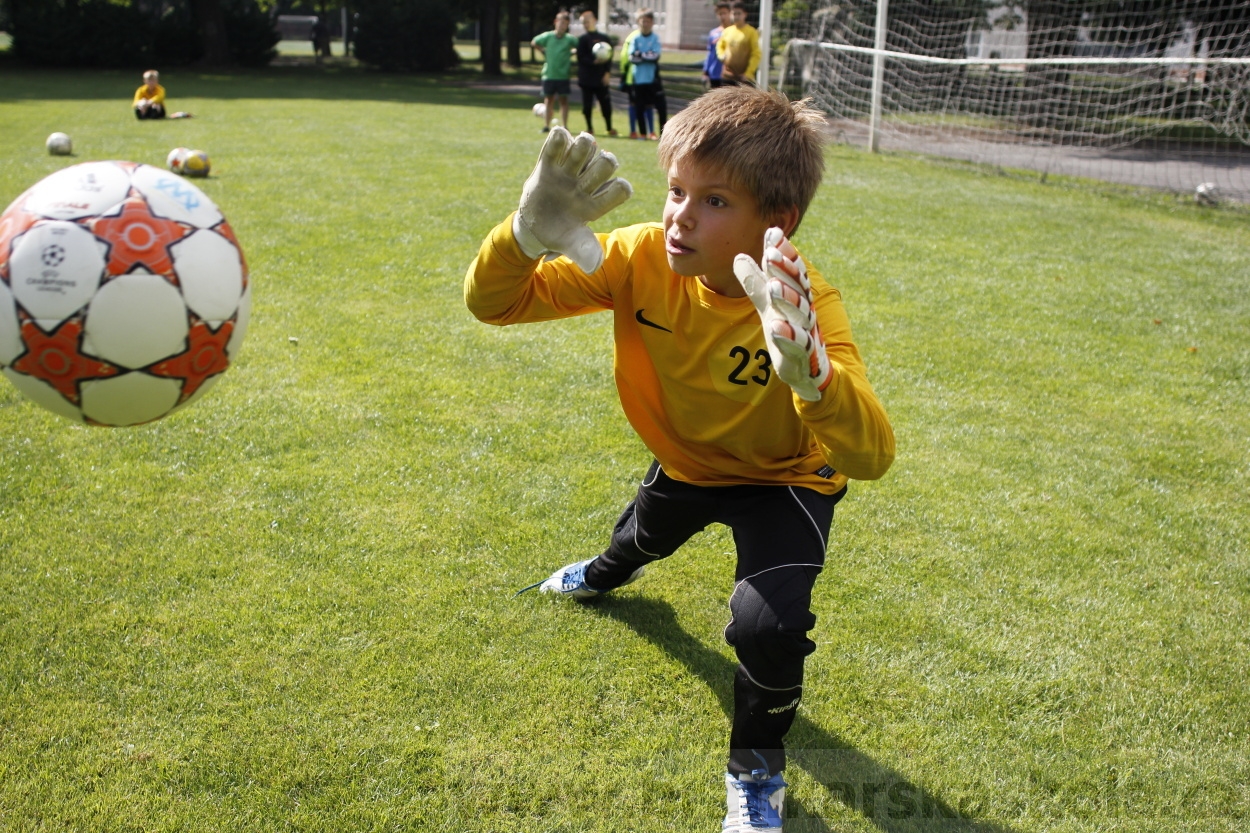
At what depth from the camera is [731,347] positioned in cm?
259

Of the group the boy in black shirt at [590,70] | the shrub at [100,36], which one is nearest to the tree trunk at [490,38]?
the shrub at [100,36]

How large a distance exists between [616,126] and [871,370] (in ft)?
42.6

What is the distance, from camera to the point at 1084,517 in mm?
4105

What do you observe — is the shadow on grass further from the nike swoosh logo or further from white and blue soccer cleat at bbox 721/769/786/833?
white and blue soccer cleat at bbox 721/769/786/833

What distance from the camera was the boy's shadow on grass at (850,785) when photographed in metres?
2.52

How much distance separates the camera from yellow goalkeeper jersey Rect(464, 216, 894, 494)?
256 centimetres

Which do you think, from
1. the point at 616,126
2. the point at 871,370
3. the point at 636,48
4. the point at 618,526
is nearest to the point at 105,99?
the point at 616,126

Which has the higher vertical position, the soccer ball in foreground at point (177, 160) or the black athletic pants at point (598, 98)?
the black athletic pants at point (598, 98)

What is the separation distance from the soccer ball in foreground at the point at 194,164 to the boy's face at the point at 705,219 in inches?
→ 364

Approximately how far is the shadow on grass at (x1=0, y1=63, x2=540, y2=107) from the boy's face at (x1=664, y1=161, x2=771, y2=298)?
18.4 metres

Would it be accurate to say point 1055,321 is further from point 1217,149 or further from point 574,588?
point 1217,149

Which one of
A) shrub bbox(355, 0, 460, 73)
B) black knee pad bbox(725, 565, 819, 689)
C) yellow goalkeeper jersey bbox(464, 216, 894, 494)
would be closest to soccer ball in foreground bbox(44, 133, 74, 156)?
yellow goalkeeper jersey bbox(464, 216, 894, 494)

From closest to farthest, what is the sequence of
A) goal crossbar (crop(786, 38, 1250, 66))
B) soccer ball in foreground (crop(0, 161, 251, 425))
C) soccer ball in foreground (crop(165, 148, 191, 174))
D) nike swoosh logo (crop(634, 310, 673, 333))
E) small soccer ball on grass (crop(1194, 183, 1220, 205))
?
soccer ball in foreground (crop(0, 161, 251, 425)), nike swoosh logo (crop(634, 310, 673, 333)), soccer ball in foreground (crop(165, 148, 191, 174)), goal crossbar (crop(786, 38, 1250, 66)), small soccer ball on grass (crop(1194, 183, 1220, 205))

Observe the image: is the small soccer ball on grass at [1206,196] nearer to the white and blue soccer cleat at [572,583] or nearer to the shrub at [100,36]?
the white and blue soccer cleat at [572,583]
